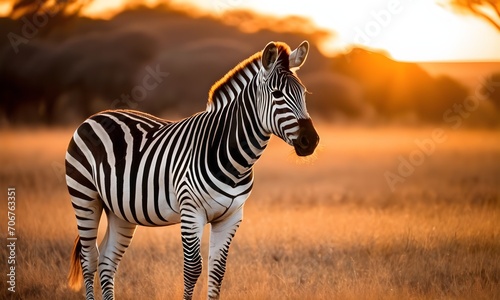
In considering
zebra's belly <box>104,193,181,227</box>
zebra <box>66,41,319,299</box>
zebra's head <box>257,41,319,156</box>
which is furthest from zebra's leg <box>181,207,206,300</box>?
zebra's head <box>257,41,319,156</box>

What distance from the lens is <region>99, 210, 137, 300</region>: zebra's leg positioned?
6.96 m

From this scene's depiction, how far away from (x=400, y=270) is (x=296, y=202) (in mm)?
6470

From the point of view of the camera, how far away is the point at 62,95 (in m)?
21.0

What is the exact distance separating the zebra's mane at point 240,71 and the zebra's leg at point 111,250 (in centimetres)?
149

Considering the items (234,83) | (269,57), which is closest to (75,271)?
(234,83)

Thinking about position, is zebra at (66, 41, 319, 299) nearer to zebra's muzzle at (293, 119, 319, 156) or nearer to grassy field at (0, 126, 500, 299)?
zebra's muzzle at (293, 119, 319, 156)

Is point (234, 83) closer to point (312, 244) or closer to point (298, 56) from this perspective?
point (298, 56)

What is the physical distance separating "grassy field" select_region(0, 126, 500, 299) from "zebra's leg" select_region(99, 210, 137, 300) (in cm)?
73

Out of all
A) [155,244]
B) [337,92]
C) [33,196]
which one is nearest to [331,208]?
[155,244]

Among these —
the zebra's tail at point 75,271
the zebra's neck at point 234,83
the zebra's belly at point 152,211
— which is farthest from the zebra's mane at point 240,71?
the zebra's tail at point 75,271

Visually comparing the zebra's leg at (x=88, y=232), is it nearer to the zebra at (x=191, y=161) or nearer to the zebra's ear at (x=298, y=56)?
the zebra at (x=191, y=161)

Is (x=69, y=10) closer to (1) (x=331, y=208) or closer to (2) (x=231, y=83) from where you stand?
(1) (x=331, y=208)

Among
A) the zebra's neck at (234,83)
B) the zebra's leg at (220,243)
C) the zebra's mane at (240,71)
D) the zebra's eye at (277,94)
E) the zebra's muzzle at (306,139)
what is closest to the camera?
the zebra's muzzle at (306,139)

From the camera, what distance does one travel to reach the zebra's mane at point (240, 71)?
5965mm
